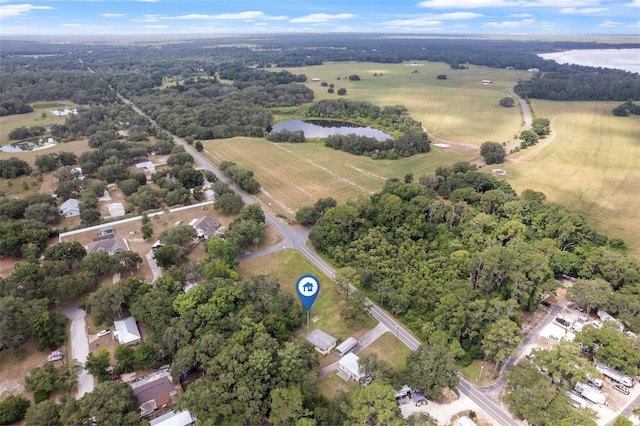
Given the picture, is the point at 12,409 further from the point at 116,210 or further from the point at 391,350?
the point at 116,210

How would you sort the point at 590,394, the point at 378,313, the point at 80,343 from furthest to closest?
the point at 378,313, the point at 80,343, the point at 590,394

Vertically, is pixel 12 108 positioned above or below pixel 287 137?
below

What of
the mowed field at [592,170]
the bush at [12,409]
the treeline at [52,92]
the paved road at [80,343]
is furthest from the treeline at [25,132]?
the mowed field at [592,170]

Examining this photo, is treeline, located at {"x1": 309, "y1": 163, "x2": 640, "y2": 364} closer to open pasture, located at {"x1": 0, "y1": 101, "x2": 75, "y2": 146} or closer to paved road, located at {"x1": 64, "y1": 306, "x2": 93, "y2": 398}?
paved road, located at {"x1": 64, "y1": 306, "x2": 93, "y2": 398}

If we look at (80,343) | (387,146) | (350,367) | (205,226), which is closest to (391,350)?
(350,367)

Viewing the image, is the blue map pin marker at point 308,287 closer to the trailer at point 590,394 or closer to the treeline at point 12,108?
the trailer at point 590,394

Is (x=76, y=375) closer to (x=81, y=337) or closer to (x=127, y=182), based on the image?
(x=81, y=337)

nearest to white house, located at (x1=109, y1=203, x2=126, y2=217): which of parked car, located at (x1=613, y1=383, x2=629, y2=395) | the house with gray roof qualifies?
the house with gray roof

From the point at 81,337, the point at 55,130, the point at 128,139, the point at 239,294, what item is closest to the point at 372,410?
the point at 239,294
